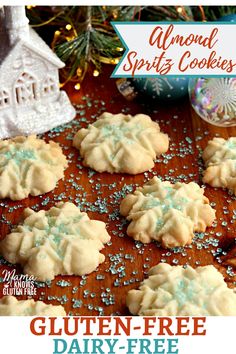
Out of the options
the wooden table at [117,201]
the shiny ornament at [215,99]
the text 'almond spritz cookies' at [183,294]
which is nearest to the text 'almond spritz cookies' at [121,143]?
the wooden table at [117,201]

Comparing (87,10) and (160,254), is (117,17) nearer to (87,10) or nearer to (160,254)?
(87,10)

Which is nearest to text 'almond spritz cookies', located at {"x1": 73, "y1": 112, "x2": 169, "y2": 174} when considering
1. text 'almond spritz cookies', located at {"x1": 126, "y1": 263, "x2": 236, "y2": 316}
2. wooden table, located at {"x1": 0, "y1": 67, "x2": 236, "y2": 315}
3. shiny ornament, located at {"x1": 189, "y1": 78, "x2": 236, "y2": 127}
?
wooden table, located at {"x1": 0, "y1": 67, "x2": 236, "y2": 315}

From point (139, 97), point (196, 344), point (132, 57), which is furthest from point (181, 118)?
point (196, 344)

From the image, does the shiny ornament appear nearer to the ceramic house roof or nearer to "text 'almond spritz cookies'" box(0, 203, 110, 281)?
the ceramic house roof

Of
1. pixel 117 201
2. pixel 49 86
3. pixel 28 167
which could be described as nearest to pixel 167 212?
pixel 117 201

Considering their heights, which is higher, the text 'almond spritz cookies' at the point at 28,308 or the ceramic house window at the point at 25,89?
the ceramic house window at the point at 25,89

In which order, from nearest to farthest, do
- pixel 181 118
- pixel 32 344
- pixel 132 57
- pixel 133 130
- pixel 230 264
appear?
pixel 32 344 < pixel 230 264 < pixel 132 57 < pixel 133 130 < pixel 181 118

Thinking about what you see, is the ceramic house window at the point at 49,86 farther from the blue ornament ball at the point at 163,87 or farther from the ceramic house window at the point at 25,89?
the blue ornament ball at the point at 163,87

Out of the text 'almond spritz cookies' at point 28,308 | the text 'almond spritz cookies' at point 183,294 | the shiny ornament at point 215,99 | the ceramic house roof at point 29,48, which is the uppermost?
the ceramic house roof at point 29,48
